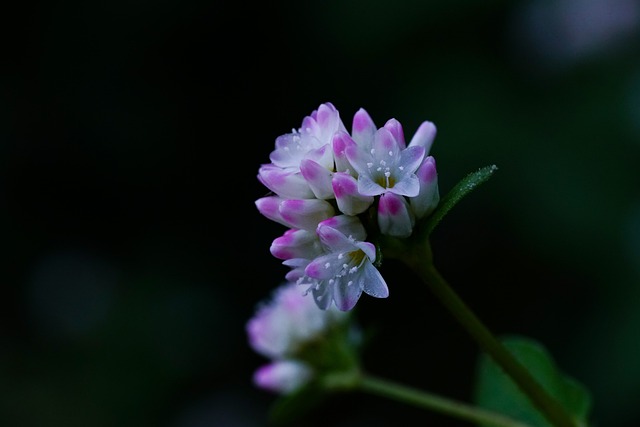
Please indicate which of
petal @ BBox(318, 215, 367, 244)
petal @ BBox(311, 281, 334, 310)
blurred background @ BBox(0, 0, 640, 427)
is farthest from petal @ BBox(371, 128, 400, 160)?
blurred background @ BBox(0, 0, 640, 427)

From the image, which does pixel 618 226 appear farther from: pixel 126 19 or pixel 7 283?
pixel 7 283

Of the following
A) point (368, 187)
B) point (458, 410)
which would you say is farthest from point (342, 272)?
point (458, 410)

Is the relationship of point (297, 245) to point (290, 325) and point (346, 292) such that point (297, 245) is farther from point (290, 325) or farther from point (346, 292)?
point (290, 325)

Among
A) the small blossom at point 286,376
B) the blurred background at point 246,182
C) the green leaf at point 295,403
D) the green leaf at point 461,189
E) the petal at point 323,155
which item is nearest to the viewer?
the green leaf at point 461,189

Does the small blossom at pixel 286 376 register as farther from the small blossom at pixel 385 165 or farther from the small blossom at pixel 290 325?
the small blossom at pixel 385 165

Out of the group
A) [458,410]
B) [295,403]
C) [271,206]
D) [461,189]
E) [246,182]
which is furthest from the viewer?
[246,182]

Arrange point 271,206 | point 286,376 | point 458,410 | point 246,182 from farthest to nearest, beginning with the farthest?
point 246,182, point 286,376, point 458,410, point 271,206

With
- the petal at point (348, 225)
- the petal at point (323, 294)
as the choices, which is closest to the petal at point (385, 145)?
the petal at point (348, 225)
